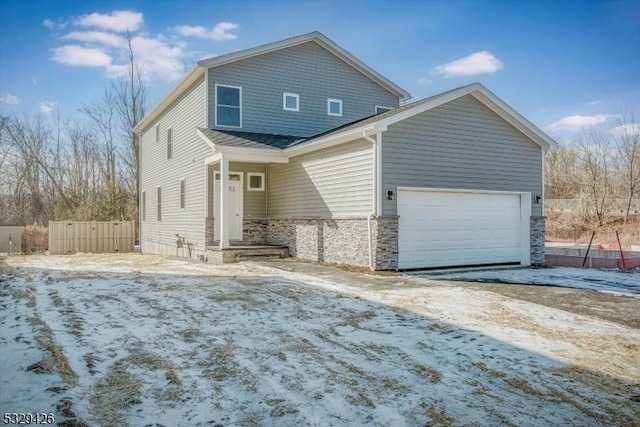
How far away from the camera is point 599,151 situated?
29.8 meters

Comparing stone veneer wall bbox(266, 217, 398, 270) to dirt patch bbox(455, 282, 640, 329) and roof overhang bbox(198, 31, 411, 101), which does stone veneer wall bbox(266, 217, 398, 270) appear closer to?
dirt patch bbox(455, 282, 640, 329)

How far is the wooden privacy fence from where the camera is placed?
64.3 ft

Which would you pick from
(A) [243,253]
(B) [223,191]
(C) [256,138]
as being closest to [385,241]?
(A) [243,253]

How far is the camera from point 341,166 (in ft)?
39.0

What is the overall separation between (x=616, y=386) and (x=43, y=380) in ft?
15.4

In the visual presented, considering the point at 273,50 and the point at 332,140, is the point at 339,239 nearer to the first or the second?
the point at 332,140

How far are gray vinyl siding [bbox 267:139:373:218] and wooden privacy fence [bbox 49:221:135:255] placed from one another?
9.14m

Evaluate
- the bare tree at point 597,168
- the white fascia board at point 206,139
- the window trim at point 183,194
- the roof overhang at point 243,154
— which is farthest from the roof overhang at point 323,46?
→ the bare tree at point 597,168

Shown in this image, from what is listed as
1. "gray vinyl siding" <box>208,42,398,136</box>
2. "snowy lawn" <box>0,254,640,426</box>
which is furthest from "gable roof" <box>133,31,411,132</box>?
"snowy lawn" <box>0,254,640,426</box>

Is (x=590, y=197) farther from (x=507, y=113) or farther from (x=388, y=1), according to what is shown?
(x=388, y=1)

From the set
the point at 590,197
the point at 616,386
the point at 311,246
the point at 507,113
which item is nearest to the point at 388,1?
the point at 507,113

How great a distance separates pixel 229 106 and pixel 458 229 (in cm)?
809

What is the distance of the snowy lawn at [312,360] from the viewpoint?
3301 mm

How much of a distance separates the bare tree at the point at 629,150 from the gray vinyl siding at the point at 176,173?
972 inches
